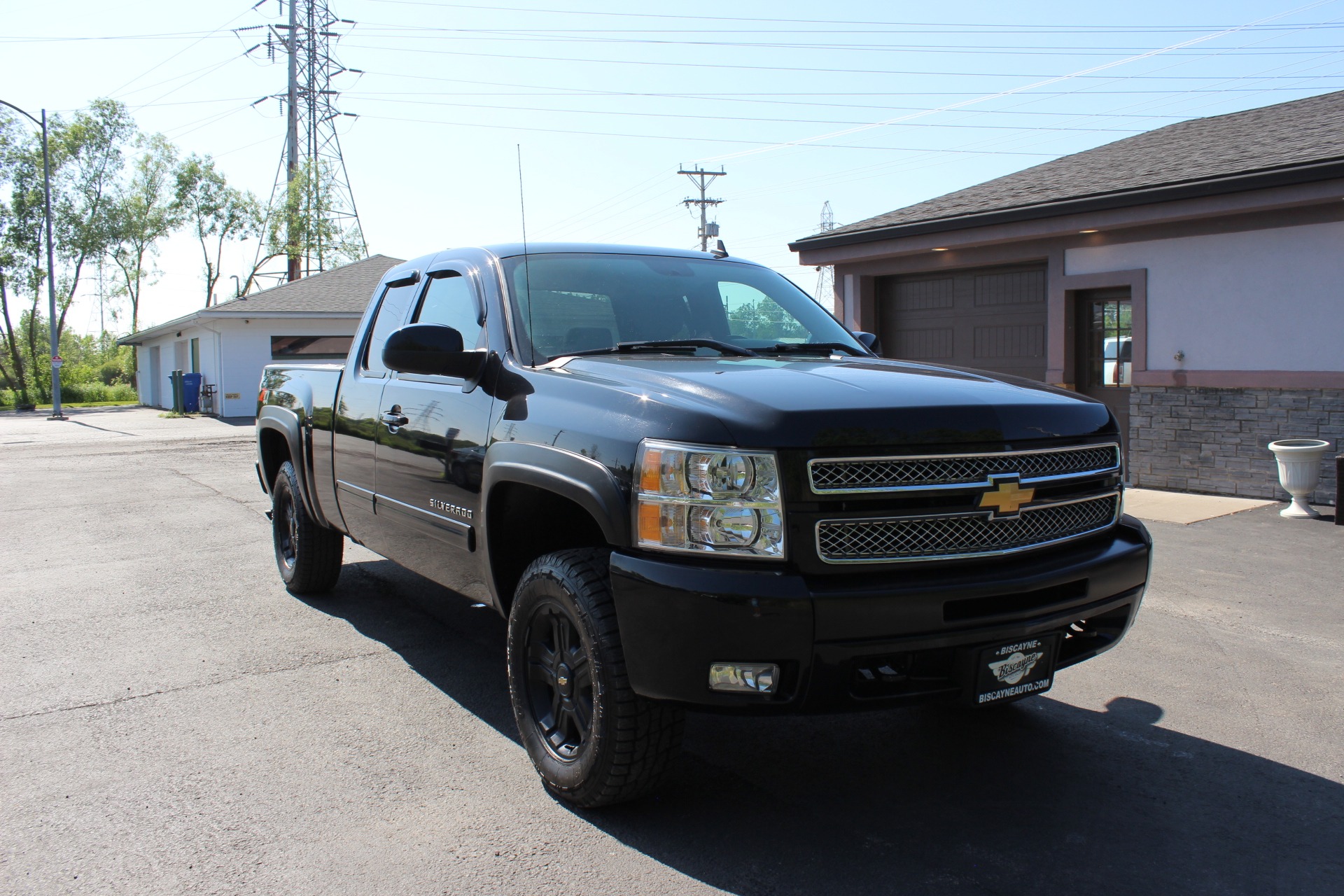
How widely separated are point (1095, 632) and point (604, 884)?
→ 184 cm

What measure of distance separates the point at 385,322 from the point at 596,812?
115 inches

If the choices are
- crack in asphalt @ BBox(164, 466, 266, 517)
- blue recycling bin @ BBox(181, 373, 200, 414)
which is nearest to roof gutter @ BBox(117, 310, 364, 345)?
blue recycling bin @ BBox(181, 373, 200, 414)

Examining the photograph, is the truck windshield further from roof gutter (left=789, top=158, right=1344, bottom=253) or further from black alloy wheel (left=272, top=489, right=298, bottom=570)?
roof gutter (left=789, top=158, right=1344, bottom=253)

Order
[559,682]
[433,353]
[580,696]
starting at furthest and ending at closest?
[433,353] < [559,682] < [580,696]

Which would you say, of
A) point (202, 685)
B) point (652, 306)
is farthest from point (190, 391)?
point (652, 306)

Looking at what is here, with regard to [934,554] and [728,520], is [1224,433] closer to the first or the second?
[934,554]

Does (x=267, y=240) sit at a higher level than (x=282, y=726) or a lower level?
higher

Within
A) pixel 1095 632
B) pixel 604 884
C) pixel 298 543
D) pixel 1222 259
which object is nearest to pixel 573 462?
pixel 604 884

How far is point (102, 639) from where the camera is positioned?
5461mm

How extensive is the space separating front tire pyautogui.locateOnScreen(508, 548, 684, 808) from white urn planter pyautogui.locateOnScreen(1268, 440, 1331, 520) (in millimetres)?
8217

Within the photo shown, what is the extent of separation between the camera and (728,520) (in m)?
2.85

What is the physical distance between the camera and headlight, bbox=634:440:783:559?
9.27ft

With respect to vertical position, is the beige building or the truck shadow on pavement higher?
the beige building

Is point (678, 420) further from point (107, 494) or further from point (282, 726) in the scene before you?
point (107, 494)
